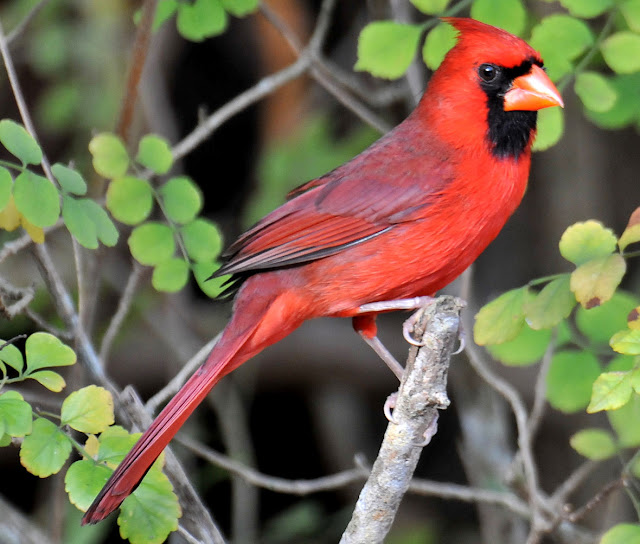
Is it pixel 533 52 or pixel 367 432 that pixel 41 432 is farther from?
pixel 367 432

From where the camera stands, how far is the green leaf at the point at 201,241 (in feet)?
7.39

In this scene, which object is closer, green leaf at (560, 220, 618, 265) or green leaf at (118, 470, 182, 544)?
green leaf at (118, 470, 182, 544)

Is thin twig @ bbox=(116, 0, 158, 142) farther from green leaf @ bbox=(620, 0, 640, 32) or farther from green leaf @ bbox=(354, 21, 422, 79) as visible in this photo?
green leaf @ bbox=(620, 0, 640, 32)

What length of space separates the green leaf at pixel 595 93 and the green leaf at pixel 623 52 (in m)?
0.05

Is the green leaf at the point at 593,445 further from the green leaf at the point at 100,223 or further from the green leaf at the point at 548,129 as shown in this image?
the green leaf at the point at 100,223

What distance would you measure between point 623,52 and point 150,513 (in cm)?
146

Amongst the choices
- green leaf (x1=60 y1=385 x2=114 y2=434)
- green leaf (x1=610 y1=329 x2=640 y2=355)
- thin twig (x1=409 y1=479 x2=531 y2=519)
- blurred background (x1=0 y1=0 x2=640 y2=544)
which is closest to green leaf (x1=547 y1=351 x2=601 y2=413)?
thin twig (x1=409 y1=479 x2=531 y2=519)

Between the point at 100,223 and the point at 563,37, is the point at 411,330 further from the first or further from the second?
the point at 563,37

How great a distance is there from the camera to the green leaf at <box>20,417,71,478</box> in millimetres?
1537

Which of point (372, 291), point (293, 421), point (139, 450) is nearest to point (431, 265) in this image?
point (372, 291)

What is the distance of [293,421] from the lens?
4691mm

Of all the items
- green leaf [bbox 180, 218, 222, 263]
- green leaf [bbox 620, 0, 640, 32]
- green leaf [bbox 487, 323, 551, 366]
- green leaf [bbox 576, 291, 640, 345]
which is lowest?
green leaf [bbox 487, 323, 551, 366]

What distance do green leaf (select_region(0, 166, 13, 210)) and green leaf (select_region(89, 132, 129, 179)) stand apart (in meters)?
0.50

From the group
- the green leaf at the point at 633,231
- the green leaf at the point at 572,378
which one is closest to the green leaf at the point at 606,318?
the green leaf at the point at 572,378
